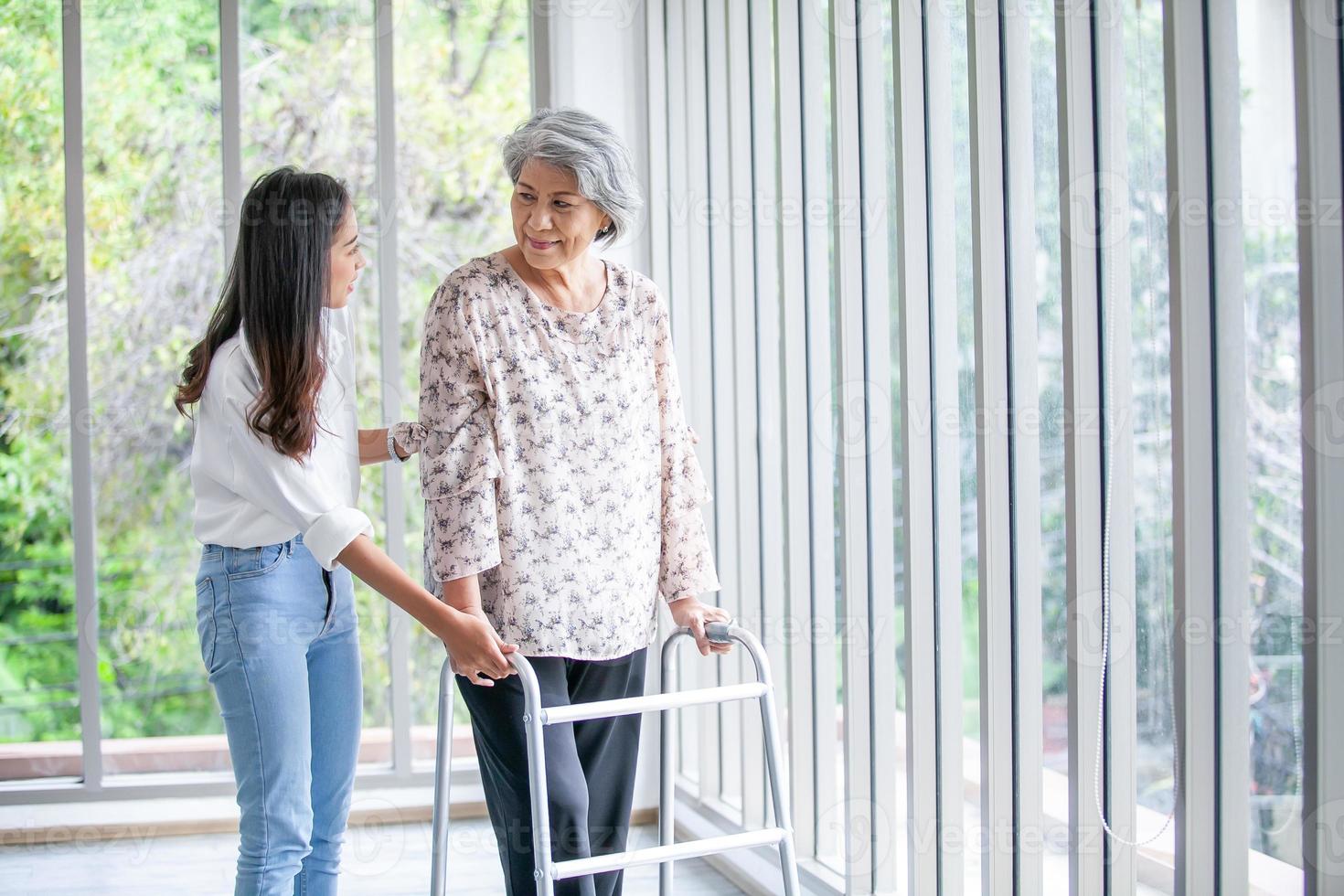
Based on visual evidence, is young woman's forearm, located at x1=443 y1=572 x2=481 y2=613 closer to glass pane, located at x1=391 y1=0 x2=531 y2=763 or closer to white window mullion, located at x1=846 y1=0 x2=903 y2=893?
white window mullion, located at x1=846 y1=0 x2=903 y2=893

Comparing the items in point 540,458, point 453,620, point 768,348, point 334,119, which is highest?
point 334,119

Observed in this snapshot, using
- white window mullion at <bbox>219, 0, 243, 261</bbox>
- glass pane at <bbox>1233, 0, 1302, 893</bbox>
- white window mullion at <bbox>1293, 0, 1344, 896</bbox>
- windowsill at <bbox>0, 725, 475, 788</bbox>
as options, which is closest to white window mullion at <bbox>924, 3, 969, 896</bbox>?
glass pane at <bbox>1233, 0, 1302, 893</bbox>

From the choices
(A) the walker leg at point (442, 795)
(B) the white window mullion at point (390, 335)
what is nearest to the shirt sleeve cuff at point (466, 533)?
(A) the walker leg at point (442, 795)

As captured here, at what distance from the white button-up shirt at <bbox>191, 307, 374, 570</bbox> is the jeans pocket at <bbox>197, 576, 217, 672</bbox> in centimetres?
7

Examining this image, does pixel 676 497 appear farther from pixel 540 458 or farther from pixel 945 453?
pixel 945 453

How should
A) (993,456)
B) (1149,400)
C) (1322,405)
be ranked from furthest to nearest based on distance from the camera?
(993,456) → (1149,400) → (1322,405)

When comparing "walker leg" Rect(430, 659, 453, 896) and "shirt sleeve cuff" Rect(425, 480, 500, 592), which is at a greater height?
"shirt sleeve cuff" Rect(425, 480, 500, 592)

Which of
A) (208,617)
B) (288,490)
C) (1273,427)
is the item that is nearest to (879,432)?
(1273,427)

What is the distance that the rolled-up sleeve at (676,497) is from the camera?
1791 mm

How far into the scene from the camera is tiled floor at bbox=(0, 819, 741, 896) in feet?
9.09

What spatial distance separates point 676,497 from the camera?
180 centimetres

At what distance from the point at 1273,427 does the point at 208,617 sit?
4.88 feet

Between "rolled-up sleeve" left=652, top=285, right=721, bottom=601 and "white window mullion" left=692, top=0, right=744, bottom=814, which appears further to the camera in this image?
"white window mullion" left=692, top=0, right=744, bottom=814

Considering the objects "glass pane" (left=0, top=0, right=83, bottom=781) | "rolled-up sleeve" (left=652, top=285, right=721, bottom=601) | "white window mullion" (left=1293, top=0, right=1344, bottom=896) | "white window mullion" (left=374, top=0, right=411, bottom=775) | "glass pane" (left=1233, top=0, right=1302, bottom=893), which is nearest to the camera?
"white window mullion" (left=1293, top=0, right=1344, bottom=896)
